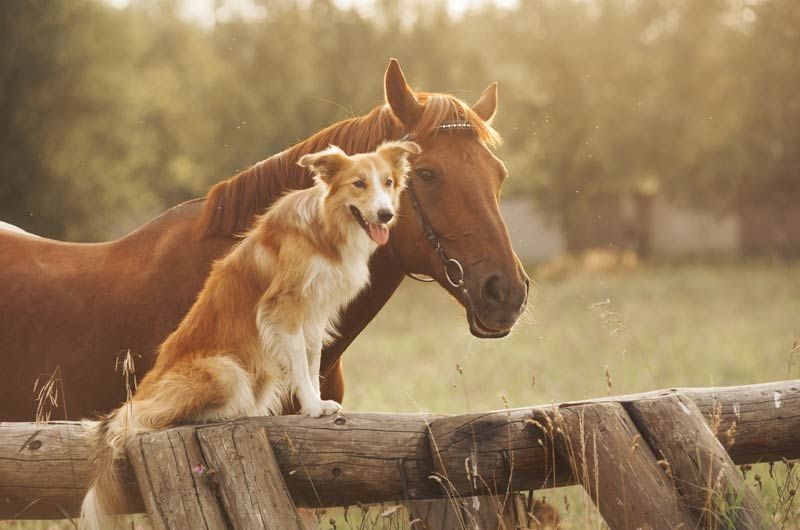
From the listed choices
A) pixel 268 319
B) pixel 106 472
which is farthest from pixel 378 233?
pixel 106 472

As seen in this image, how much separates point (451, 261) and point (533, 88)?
3159 centimetres

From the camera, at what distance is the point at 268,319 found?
411 cm

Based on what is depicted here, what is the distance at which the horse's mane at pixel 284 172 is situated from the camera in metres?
5.03

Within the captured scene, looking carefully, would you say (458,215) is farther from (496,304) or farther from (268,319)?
(268,319)

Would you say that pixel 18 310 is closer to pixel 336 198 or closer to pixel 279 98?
pixel 336 198

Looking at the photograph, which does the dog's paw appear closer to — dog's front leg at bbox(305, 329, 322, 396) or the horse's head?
dog's front leg at bbox(305, 329, 322, 396)

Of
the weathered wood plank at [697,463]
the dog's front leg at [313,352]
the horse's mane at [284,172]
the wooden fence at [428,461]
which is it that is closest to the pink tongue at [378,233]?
the dog's front leg at [313,352]

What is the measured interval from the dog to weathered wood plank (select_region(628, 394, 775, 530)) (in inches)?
52.7

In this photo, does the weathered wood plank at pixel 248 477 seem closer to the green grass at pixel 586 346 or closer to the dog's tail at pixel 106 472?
the dog's tail at pixel 106 472

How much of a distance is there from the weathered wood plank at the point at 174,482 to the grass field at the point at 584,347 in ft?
5.71

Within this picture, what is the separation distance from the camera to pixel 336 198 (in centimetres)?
422

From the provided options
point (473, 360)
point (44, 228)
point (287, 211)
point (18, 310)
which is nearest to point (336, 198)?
point (287, 211)

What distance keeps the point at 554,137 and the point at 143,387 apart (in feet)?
106

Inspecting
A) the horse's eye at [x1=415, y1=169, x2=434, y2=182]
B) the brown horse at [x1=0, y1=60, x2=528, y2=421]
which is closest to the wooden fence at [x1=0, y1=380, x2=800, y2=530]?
the brown horse at [x1=0, y1=60, x2=528, y2=421]
